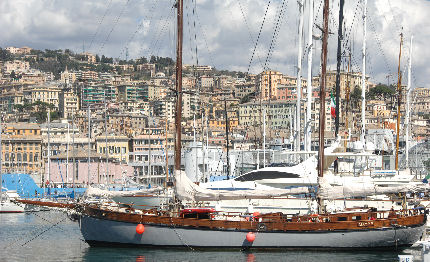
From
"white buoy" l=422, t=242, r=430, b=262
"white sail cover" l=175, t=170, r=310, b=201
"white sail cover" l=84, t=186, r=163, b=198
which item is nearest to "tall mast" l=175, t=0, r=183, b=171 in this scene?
"white sail cover" l=175, t=170, r=310, b=201

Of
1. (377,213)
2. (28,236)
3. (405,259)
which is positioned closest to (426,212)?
(377,213)

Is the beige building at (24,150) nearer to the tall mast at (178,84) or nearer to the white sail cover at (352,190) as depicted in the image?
the tall mast at (178,84)

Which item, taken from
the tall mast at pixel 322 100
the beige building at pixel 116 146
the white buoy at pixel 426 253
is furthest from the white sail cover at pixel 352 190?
the beige building at pixel 116 146

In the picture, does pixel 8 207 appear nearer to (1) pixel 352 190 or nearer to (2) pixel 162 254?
(2) pixel 162 254

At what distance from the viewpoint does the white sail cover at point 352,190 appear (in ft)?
107

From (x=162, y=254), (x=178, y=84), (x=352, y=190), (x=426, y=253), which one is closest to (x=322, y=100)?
(x=352, y=190)

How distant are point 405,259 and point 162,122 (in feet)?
452

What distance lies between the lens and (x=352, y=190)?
32938mm

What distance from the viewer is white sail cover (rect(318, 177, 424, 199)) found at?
32688mm

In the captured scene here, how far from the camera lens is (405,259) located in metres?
24.6

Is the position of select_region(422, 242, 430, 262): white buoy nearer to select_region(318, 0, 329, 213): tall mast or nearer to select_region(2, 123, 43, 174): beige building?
select_region(318, 0, 329, 213): tall mast

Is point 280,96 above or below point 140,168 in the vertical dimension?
above

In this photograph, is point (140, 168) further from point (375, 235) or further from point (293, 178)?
point (375, 235)

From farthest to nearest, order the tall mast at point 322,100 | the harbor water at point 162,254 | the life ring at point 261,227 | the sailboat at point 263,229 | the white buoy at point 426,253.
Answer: the tall mast at point 322,100, the life ring at point 261,227, the sailboat at point 263,229, the harbor water at point 162,254, the white buoy at point 426,253
